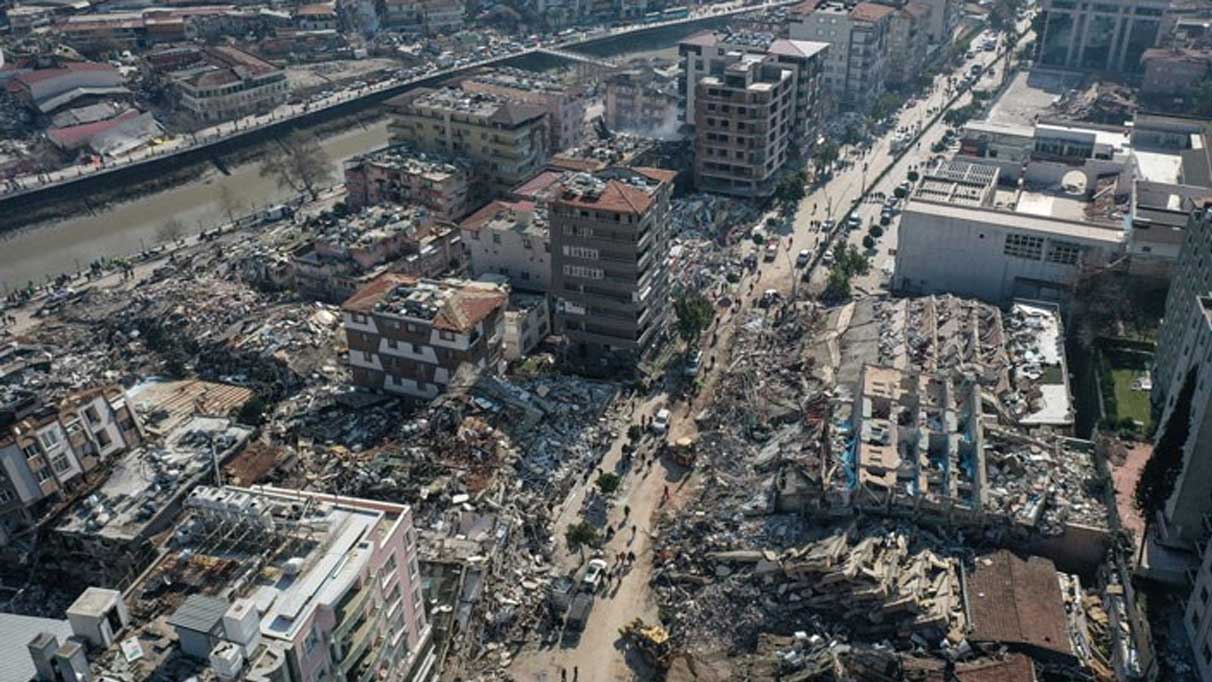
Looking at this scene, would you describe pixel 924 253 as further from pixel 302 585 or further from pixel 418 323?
pixel 302 585

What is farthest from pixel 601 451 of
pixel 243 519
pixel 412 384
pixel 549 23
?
pixel 549 23

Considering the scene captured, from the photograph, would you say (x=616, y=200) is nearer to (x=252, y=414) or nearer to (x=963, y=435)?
(x=963, y=435)

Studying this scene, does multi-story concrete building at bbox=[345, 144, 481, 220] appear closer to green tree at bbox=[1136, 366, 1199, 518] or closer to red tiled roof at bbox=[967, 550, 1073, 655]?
red tiled roof at bbox=[967, 550, 1073, 655]

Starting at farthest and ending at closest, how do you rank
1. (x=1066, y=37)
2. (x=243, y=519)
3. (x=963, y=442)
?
1. (x=1066, y=37)
2. (x=963, y=442)
3. (x=243, y=519)

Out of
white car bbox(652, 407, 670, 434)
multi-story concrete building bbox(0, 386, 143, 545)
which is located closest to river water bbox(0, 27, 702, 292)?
multi-story concrete building bbox(0, 386, 143, 545)

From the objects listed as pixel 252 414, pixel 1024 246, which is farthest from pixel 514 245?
pixel 1024 246

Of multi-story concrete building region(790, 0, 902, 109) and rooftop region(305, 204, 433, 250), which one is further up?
multi-story concrete building region(790, 0, 902, 109)
